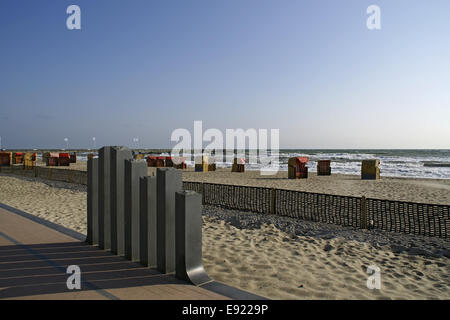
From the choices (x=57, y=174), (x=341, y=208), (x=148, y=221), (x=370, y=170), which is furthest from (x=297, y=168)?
(x=148, y=221)

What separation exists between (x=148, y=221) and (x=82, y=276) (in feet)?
3.52

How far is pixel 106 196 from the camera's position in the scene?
5.32 meters

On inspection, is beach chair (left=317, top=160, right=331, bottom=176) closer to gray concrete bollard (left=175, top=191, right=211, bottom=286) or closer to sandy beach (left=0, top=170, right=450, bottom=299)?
sandy beach (left=0, top=170, right=450, bottom=299)

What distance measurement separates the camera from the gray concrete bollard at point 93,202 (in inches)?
215

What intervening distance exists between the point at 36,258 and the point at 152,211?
6.60 ft

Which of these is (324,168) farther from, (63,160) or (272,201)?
(63,160)

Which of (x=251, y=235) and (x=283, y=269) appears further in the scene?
(x=251, y=235)

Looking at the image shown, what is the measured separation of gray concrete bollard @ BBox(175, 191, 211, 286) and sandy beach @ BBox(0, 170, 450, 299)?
53 cm

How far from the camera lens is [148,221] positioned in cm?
437

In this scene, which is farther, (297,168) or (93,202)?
(297,168)

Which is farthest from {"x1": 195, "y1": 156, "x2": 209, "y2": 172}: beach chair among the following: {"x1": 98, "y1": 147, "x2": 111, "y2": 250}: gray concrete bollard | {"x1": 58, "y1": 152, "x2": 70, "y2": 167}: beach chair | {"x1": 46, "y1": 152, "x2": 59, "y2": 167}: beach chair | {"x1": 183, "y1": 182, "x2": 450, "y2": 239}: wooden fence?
{"x1": 98, "y1": 147, "x2": 111, "y2": 250}: gray concrete bollard

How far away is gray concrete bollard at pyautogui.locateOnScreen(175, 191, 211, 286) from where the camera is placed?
12.6ft
